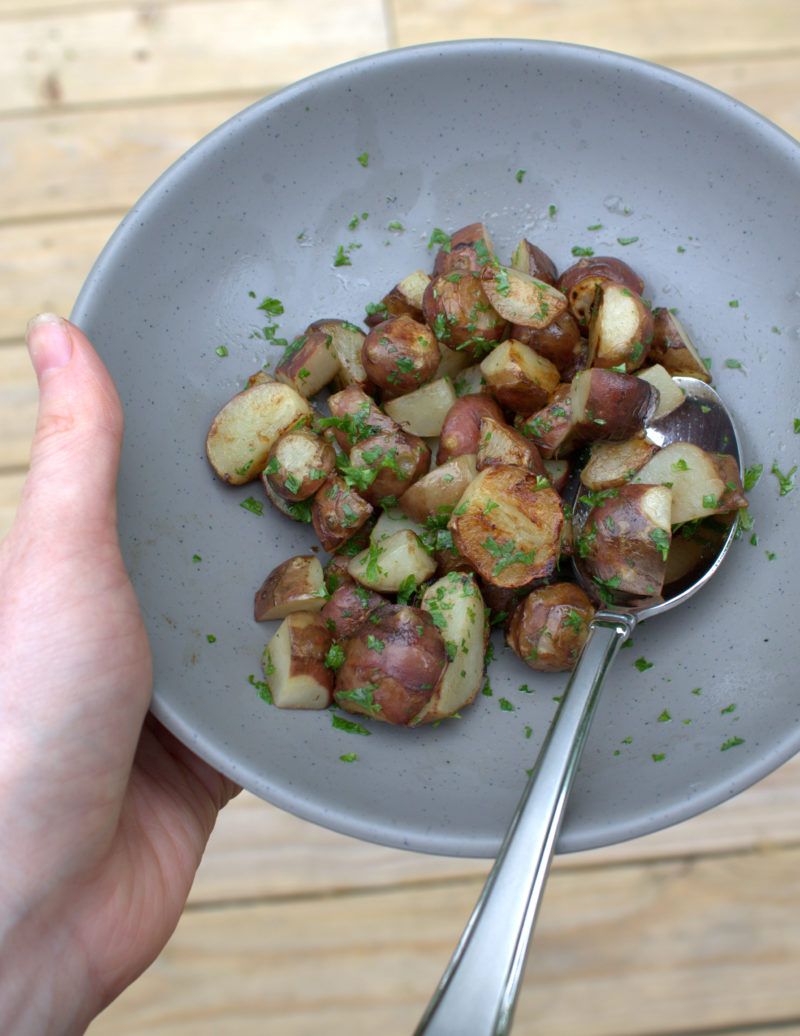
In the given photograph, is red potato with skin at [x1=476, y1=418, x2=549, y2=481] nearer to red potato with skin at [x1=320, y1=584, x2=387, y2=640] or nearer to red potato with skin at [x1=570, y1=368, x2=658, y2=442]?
red potato with skin at [x1=570, y1=368, x2=658, y2=442]

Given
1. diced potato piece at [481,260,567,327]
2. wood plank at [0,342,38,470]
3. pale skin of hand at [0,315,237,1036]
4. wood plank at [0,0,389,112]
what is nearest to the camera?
pale skin of hand at [0,315,237,1036]

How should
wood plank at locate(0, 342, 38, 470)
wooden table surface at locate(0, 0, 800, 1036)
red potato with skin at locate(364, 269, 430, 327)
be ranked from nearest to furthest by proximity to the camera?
red potato with skin at locate(364, 269, 430, 327)
wooden table surface at locate(0, 0, 800, 1036)
wood plank at locate(0, 342, 38, 470)

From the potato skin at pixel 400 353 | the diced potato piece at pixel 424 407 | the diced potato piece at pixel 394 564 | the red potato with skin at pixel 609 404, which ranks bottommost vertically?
the diced potato piece at pixel 394 564

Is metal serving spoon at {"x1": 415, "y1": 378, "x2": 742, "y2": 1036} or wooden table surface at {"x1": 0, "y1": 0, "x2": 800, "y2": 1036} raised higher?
metal serving spoon at {"x1": 415, "y1": 378, "x2": 742, "y2": 1036}

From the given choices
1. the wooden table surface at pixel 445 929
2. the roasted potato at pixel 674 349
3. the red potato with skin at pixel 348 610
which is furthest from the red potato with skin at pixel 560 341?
the wooden table surface at pixel 445 929

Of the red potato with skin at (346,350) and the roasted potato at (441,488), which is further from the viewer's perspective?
the red potato with skin at (346,350)

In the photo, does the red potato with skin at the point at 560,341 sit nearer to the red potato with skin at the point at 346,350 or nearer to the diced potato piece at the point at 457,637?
the red potato with skin at the point at 346,350

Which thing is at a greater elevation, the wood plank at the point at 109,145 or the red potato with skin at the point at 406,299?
the red potato with skin at the point at 406,299

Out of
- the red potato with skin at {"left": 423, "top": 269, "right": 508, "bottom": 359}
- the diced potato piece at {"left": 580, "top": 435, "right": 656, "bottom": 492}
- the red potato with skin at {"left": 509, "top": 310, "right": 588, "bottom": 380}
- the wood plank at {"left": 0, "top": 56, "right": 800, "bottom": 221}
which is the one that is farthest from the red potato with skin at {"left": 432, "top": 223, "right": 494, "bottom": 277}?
the wood plank at {"left": 0, "top": 56, "right": 800, "bottom": 221}
